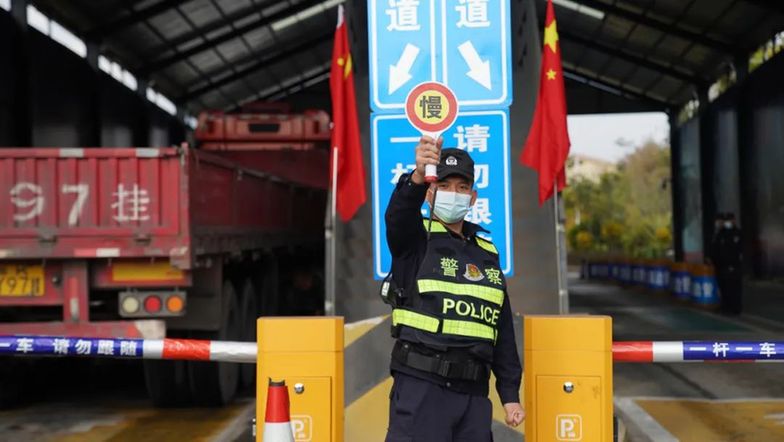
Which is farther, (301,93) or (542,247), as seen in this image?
(301,93)

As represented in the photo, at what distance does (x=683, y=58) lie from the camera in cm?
3288

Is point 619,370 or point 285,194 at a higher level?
point 285,194

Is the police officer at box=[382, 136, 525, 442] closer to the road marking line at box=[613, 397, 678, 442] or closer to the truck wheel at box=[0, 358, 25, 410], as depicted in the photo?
the road marking line at box=[613, 397, 678, 442]

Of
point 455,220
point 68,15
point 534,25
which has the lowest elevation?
point 455,220

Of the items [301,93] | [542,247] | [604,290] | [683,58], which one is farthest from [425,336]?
[301,93]

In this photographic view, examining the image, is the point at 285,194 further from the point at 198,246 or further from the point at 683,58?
the point at 683,58

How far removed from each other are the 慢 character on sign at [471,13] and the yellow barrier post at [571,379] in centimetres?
451

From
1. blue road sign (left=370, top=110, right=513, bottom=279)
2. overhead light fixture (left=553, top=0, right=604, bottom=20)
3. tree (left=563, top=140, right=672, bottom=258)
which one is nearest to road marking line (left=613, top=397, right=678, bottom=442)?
blue road sign (left=370, top=110, right=513, bottom=279)

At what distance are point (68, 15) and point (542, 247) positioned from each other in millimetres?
17819

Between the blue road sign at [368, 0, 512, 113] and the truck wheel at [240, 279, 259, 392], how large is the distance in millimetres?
2721

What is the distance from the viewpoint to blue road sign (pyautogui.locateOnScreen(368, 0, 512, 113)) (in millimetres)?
8594

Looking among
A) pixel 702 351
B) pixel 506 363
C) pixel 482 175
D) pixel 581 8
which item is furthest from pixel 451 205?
pixel 581 8

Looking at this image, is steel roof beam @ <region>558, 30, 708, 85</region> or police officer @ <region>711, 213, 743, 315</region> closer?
police officer @ <region>711, 213, 743, 315</region>

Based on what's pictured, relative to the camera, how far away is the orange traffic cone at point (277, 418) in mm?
3961
